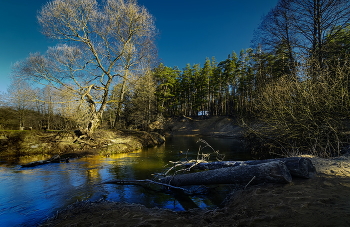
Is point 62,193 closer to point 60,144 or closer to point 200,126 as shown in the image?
point 60,144

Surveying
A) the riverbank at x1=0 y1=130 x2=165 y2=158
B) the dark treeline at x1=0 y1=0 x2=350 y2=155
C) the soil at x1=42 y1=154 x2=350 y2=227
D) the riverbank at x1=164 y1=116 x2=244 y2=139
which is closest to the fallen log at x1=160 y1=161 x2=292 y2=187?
the soil at x1=42 y1=154 x2=350 y2=227

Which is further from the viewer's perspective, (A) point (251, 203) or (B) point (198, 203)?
(B) point (198, 203)

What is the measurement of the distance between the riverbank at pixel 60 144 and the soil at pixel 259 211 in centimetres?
864

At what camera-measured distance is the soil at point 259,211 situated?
276 centimetres

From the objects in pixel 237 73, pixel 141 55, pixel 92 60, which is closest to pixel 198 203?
pixel 92 60

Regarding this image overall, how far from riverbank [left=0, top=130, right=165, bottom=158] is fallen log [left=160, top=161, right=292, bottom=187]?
28.3ft

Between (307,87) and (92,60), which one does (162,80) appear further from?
(307,87)

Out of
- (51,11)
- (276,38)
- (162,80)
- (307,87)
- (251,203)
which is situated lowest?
(251,203)

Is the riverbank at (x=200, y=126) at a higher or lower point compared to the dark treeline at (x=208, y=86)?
lower

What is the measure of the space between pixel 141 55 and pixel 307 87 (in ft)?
43.8

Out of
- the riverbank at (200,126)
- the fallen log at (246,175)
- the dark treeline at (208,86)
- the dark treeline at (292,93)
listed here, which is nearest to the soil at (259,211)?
the fallen log at (246,175)

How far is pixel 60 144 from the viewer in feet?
39.0

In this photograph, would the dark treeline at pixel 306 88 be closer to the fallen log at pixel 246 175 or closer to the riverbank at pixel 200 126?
the fallen log at pixel 246 175

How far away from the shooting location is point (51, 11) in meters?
12.7
